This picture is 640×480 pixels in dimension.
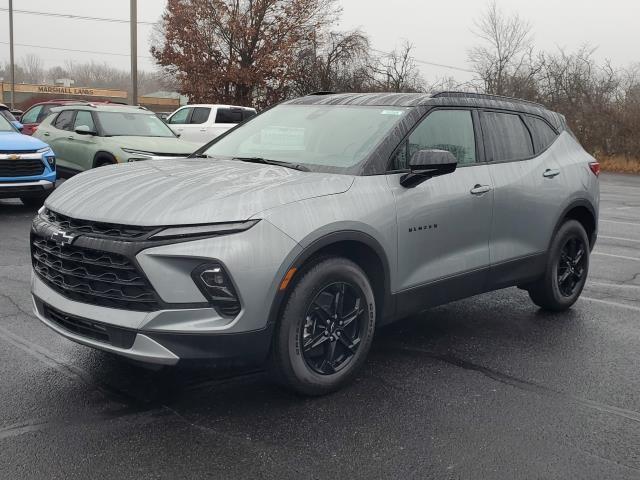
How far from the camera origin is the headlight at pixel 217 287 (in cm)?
331

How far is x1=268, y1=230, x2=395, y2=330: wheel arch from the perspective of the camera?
11.7ft

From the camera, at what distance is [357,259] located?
408 cm

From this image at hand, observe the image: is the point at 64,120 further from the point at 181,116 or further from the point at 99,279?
the point at 99,279

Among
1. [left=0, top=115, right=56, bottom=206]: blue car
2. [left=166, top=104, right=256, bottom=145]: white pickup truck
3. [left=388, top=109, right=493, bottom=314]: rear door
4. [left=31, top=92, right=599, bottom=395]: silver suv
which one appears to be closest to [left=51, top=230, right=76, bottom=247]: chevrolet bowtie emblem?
[left=31, top=92, right=599, bottom=395]: silver suv

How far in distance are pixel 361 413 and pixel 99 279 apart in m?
1.54

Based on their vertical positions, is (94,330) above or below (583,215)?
below

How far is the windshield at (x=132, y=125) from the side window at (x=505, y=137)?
8.35 metres

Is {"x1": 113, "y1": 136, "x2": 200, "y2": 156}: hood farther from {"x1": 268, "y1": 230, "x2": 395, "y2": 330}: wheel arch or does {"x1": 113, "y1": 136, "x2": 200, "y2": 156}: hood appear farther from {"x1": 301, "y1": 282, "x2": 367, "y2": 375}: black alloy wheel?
{"x1": 301, "y1": 282, "x2": 367, "y2": 375}: black alloy wheel

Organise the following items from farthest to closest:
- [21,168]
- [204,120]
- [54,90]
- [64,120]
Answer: [54,90] → [204,120] → [64,120] → [21,168]

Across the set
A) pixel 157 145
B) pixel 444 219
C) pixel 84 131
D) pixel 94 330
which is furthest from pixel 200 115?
pixel 94 330

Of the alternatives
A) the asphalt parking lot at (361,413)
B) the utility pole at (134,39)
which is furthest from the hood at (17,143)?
the utility pole at (134,39)

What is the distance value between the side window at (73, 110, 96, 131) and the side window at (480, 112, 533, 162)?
8.81 metres

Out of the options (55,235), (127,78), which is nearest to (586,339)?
(55,235)

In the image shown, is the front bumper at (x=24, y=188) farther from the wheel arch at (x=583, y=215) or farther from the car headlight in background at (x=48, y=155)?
the wheel arch at (x=583, y=215)
